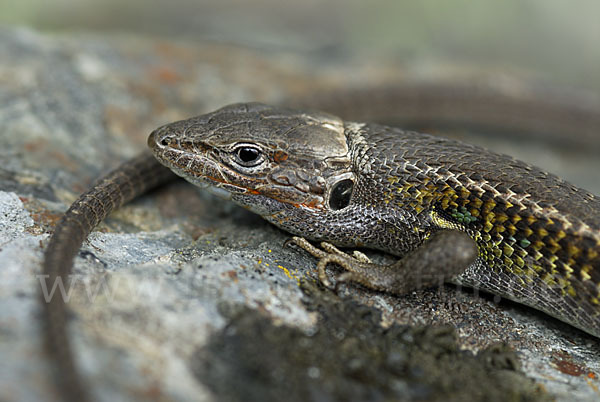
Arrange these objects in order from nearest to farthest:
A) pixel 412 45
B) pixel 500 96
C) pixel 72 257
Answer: pixel 72 257
pixel 500 96
pixel 412 45

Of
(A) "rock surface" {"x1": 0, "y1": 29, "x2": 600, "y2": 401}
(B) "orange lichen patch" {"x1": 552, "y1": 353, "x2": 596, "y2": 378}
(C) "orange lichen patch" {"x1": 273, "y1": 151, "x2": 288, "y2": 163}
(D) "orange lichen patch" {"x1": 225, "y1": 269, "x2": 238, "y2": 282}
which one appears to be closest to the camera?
(A) "rock surface" {"x1": 0, "y1": 29, "x2": 600, "y2": 401}

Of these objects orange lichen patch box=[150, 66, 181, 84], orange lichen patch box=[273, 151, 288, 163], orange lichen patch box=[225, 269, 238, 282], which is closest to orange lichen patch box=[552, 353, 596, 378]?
orange lichen patch box=[225, 269, 238, 282]

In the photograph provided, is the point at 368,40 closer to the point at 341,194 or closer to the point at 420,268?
the point at 341,194

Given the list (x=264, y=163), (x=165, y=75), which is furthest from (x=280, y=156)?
(x=165, y=75)

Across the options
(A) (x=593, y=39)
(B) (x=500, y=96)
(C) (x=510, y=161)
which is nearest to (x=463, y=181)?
(C) (x=510, y=161)

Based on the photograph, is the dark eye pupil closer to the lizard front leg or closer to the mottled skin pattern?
the mottled skin pattern

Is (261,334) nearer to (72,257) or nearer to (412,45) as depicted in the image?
(72,257)
